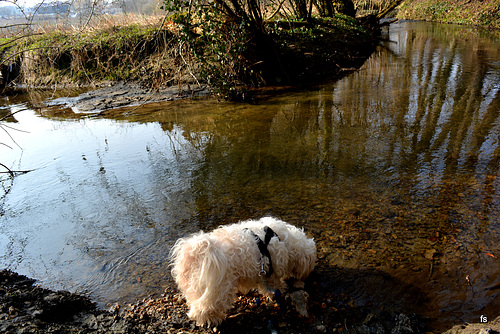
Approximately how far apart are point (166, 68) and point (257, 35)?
3.60 m

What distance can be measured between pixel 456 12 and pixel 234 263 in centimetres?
3466

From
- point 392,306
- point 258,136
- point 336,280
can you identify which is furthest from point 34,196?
point 392,306

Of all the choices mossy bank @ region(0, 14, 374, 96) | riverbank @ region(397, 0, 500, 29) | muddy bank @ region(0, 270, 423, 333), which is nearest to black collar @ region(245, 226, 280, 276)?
muddy bank @ region(0, 270, 423, 333)

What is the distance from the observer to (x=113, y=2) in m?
5.91

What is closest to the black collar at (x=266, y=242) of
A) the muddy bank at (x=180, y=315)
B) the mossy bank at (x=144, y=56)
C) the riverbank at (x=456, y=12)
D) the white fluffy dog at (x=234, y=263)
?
the white fluffy dog at (x=234, y=263)

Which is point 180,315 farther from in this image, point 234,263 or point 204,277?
point 234,263

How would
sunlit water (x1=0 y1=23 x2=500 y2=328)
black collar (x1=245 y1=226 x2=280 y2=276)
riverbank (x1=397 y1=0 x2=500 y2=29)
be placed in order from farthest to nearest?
riverbank (x1=397 y1=0 x2=500 y2=29), sunlit water (x1=0 y1=23 x2=500 y2=328), black collar (x1=245 y1=226 x2=280 y2=276)

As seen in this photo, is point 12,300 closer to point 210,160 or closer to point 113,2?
point 210,160

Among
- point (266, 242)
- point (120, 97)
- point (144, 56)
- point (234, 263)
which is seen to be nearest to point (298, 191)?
point (266, 242)

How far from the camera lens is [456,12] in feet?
92.8

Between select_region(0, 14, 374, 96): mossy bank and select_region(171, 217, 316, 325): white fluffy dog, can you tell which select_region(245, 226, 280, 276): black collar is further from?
select_region(0, 14, 374, 96): mossy bank

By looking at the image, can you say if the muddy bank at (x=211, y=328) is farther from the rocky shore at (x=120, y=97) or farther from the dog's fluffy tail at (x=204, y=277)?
the rocky shore at (x=120, y=97)

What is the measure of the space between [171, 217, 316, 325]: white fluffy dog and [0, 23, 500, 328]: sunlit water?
0.53 m

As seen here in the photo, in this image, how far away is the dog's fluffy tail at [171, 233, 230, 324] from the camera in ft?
8.75
